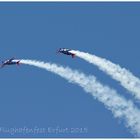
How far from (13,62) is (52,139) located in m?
24.4

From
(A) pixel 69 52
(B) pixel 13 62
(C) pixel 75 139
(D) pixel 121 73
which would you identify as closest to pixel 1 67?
(B) pixel 13 62

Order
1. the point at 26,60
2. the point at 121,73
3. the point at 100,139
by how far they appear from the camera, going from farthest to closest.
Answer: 1. the point at 26,60
2. the point at 121,73
3. the point at 100,139

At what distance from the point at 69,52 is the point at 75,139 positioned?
19.7m

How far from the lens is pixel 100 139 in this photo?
89188 millimetres

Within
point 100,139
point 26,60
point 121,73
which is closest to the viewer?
point 100,139

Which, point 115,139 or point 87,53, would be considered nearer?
point 115,139

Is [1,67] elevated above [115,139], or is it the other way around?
[1,67]

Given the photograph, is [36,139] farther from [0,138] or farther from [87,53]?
[87,53]

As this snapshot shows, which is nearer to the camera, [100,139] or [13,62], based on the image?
[100,139]

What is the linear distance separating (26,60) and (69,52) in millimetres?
7849

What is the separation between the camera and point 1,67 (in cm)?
11481

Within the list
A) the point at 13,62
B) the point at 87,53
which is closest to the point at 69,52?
the point at 87,53

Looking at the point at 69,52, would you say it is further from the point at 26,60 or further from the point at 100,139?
the point at 100,139

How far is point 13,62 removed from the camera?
112625mm
